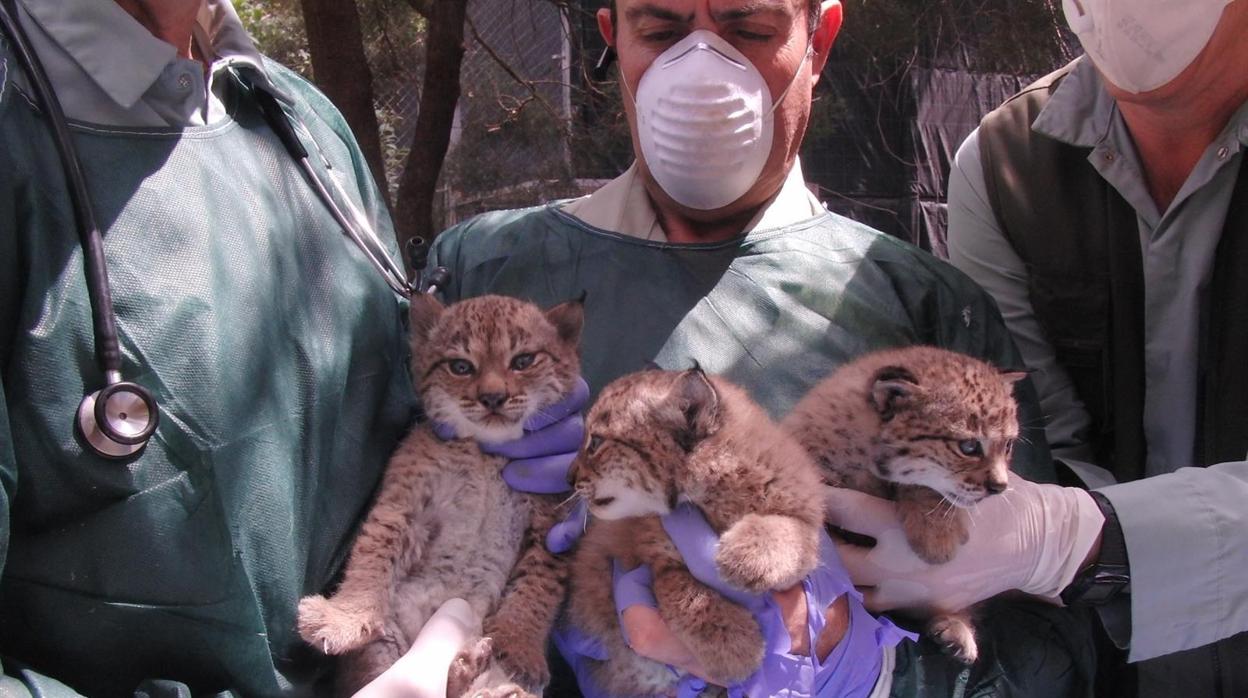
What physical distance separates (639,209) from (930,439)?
1.39 metres

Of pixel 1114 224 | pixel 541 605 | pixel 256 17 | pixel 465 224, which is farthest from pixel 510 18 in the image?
pixel 541 605

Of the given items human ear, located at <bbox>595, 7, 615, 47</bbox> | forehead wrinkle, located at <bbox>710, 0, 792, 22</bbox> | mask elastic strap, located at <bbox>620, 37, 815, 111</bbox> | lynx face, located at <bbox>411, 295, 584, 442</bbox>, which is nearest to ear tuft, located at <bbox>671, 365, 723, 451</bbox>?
lynx face, located at <bbox>411, 295, 584, 442</bbox>

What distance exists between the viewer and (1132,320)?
11.7 feet

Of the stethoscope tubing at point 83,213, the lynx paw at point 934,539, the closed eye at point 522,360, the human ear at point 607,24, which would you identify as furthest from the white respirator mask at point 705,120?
the stethoscope tubing at point 83,213

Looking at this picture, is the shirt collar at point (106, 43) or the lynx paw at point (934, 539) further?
the lynx paw at point (934, 539)

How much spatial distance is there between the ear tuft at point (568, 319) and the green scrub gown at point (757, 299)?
0.25m

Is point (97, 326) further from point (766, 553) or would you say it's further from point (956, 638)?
point (956, 638)

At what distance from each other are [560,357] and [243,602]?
1207mm

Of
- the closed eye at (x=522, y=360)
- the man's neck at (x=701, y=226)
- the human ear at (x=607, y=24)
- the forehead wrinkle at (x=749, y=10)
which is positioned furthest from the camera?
the human ear at (x=607, y=24)

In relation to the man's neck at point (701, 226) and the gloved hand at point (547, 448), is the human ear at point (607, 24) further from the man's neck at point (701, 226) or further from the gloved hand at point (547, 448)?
the gloved hand at point (547, 448)

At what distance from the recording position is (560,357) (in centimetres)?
313

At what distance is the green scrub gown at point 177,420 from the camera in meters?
2.11

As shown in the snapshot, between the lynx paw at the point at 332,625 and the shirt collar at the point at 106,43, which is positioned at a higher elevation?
the shirt collar at the point at 106,43

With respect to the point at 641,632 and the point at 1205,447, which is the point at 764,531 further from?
the point at 1205,447
